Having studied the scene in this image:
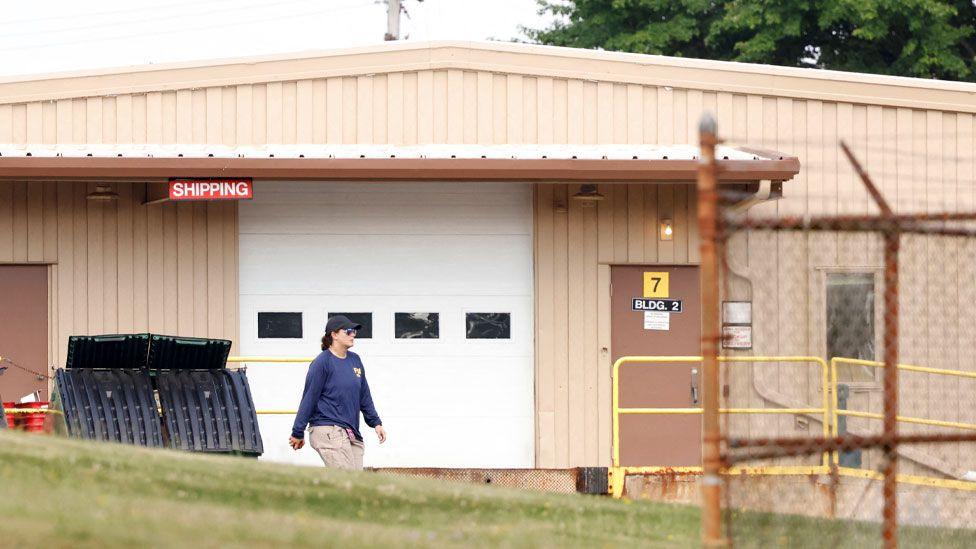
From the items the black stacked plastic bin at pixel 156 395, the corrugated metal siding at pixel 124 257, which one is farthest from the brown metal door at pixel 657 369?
the black stacked plastic bin at pixel 156 395

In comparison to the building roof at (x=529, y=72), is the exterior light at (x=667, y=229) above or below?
below

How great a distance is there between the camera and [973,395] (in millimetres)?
17062

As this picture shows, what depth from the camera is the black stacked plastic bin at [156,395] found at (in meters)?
13.4

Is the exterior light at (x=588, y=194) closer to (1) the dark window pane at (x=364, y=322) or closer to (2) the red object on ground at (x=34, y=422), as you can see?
(1) the dark window pane at (x=364, y=322)

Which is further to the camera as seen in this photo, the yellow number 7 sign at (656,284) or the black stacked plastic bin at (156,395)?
the yellow number 7 sign at (656,284)

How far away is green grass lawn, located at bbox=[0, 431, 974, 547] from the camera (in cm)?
788

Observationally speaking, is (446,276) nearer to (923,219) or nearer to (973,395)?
(973,395)

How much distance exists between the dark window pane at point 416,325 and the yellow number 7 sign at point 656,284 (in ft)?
7.92

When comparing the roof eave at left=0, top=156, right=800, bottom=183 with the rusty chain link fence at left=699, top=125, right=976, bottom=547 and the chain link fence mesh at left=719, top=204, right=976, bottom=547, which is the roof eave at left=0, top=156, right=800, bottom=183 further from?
the chain link fence mesh at left=719, top=204, right=976, bottom=547

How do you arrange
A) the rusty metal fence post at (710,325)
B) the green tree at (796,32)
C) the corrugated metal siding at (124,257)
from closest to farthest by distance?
the rusty metal fence post at (710,325), the corrugated metal siding at (124,257), the green tree at (796,32)

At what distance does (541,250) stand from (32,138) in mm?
5812

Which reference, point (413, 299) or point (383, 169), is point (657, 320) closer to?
point (413, 299)

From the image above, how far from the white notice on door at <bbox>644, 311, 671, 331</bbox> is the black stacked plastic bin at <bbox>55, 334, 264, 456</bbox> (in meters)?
5.11

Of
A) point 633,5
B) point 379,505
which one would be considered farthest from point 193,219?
point 633,5
